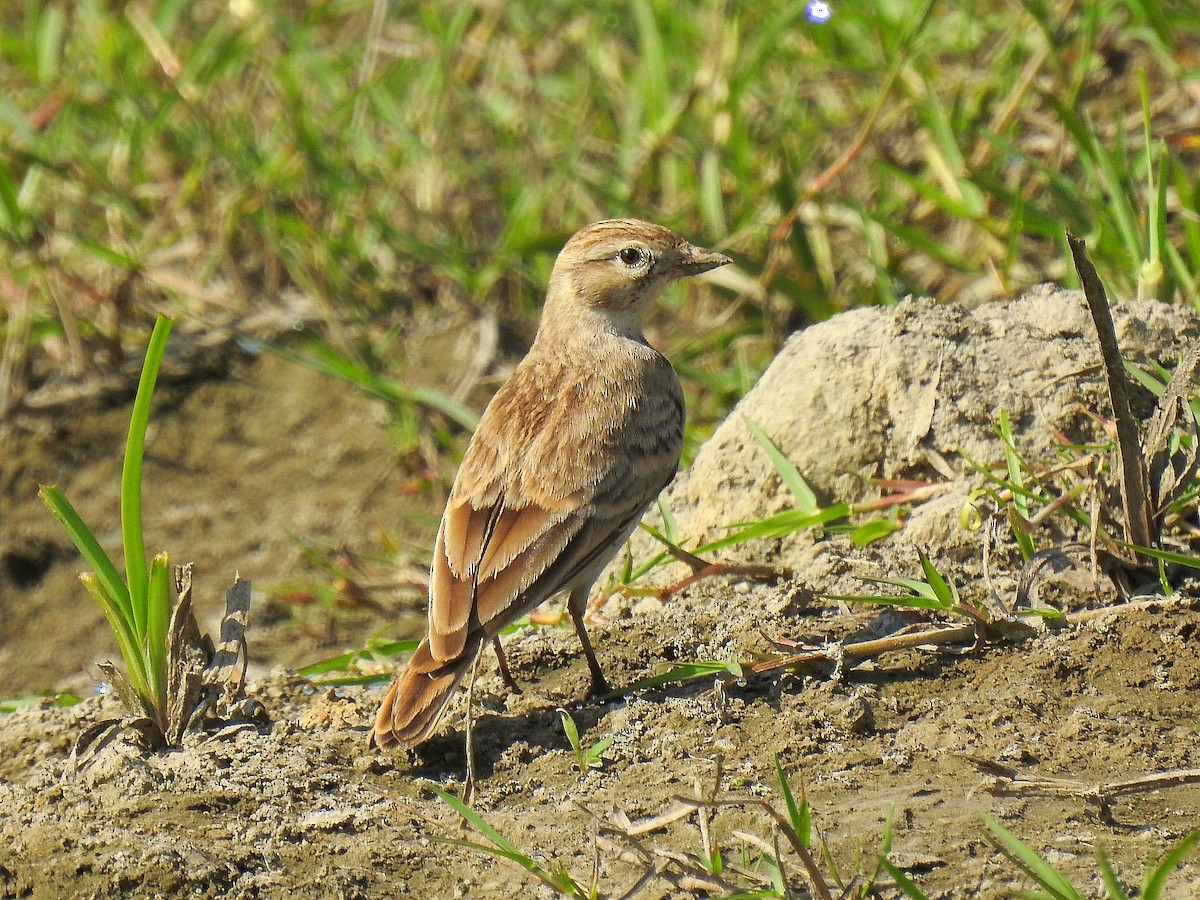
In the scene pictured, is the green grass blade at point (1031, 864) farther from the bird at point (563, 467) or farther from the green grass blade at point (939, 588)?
the bird at point (563, 467)

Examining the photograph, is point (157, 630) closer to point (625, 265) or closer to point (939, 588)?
point (939, 588)

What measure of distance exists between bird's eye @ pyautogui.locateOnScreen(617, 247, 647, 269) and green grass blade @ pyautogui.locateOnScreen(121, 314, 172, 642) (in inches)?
Result: 78.3

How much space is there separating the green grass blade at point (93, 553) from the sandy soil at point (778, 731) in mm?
339

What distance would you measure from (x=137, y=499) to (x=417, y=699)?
35.0 inches

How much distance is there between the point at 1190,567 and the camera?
399cm

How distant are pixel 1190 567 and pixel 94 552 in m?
2.82

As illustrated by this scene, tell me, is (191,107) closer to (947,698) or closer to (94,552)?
(94,552)

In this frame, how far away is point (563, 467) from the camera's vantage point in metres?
4.61

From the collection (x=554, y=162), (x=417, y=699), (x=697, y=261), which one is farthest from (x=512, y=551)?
(x=554, y=162)

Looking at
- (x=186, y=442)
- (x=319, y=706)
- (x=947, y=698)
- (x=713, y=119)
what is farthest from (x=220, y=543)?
(x=947, y=698)

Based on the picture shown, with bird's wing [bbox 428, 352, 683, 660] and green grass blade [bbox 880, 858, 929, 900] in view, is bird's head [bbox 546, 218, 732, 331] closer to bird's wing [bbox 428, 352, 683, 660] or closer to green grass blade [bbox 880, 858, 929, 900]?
bird's wing [bbox 428, 352, 683, 660]

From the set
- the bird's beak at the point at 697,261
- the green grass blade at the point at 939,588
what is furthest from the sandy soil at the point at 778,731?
the bird's beak at the point at 697,261

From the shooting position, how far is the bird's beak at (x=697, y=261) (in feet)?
18.3

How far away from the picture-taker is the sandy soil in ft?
10.8
